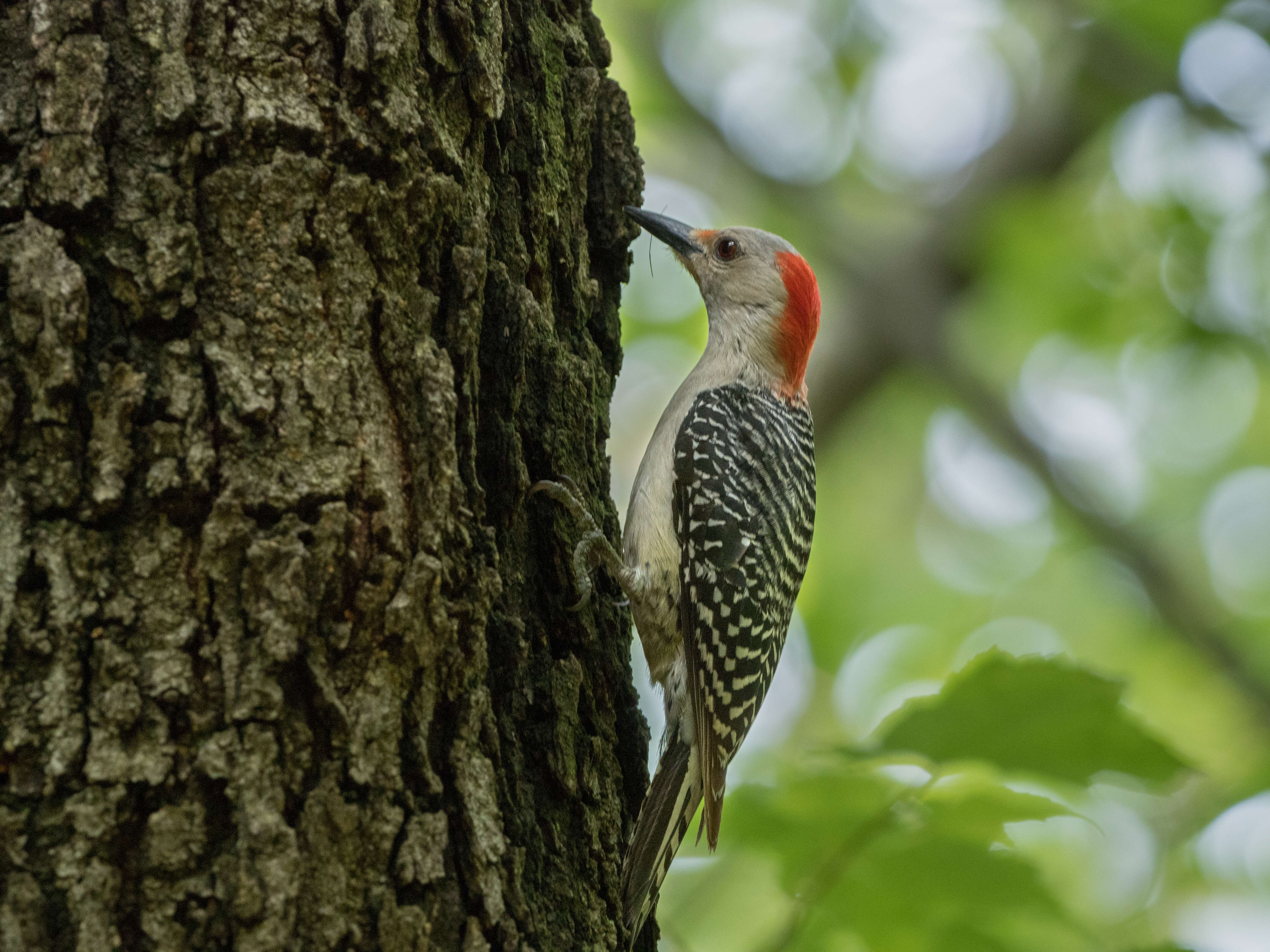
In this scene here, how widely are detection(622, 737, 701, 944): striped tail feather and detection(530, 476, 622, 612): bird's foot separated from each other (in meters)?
0.54

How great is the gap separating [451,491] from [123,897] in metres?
0.79

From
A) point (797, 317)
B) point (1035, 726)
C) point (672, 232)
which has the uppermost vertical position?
point (672, 232)

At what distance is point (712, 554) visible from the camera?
338 centimetres

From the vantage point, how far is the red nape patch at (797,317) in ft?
14.0

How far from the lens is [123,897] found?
5.13 ft

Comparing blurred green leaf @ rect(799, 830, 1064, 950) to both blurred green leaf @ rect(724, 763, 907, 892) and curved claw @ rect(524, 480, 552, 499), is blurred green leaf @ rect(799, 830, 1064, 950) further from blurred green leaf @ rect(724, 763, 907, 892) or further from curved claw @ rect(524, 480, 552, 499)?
curved claw @ rect(524, 480, 552, 499)

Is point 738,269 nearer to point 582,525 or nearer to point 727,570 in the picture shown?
point 727,570

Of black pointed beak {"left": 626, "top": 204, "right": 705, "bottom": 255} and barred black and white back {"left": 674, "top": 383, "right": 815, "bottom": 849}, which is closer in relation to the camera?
barred black and white back {"left": 674, "top": 383, "right": 815, "bottom": 849}

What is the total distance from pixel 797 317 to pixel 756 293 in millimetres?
256

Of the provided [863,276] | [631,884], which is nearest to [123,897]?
[631,884]

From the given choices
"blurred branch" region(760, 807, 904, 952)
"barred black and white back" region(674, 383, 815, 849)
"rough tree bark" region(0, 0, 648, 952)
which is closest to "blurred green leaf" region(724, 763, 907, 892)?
"blurred branch" region(760, 807, 904, 952)

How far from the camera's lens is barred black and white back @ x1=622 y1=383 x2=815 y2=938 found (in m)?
3.03

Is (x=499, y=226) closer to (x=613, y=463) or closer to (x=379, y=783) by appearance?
(x=379, y=783)

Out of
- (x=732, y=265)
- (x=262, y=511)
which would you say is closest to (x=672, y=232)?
(x=732, y=265)
